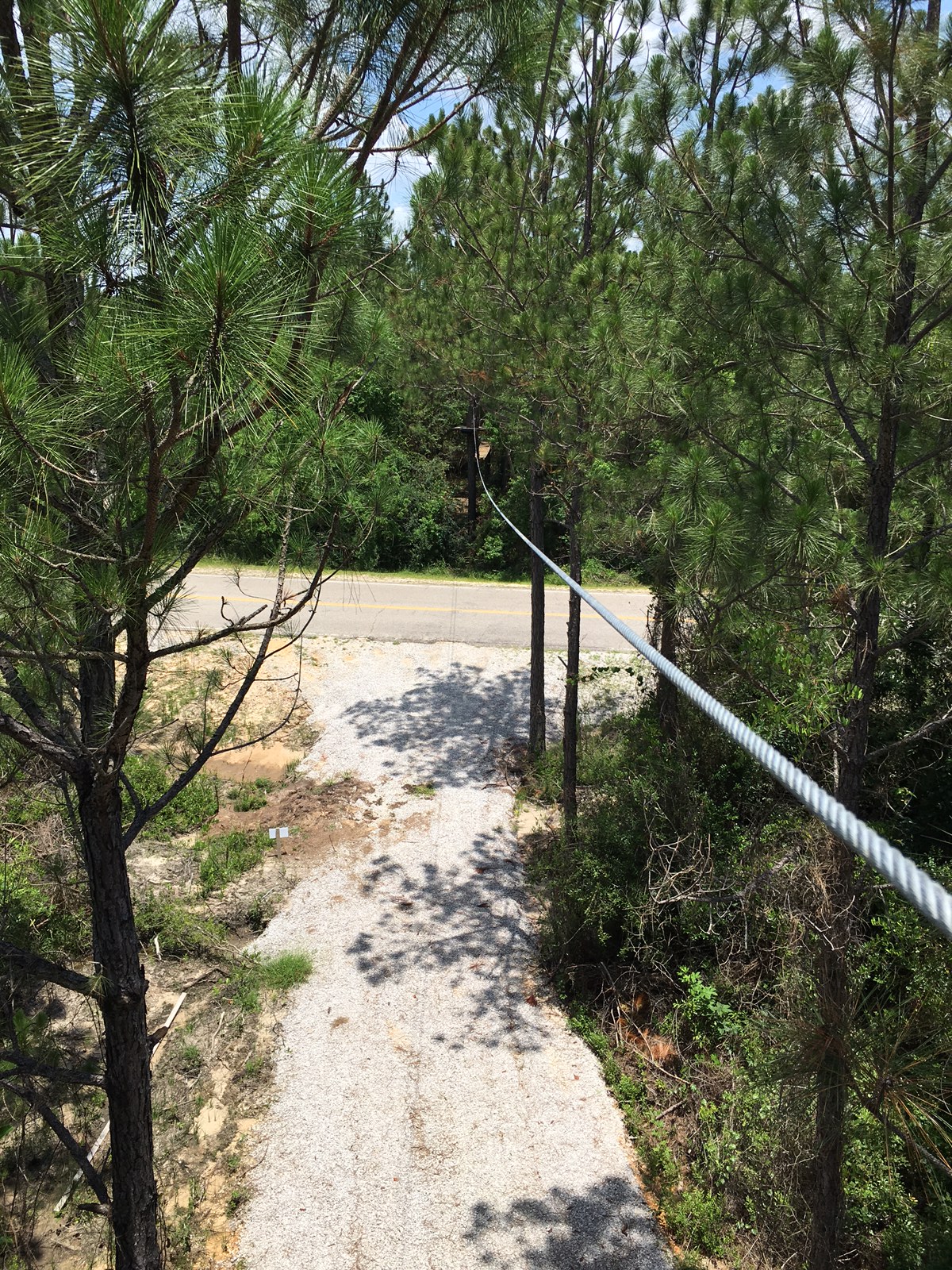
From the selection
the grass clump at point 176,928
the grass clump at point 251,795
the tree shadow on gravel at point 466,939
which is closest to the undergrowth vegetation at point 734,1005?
the tree shadow on gravel at point 466,939

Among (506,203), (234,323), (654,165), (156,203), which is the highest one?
(506,203)

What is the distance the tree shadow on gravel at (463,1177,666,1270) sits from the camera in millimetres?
4039

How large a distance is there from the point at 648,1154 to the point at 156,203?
513 centimetres

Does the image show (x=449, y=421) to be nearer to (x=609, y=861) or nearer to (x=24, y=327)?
(x=609, y=861)

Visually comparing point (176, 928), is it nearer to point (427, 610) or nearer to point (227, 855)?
point (227, 855)

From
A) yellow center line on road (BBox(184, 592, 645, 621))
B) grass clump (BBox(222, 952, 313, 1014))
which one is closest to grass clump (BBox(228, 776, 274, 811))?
grass clump (BBox(222, 952, 313, 1014))

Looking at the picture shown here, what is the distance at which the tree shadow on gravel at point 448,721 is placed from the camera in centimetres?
921

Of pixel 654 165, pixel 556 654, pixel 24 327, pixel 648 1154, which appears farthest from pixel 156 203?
pixel 556 654

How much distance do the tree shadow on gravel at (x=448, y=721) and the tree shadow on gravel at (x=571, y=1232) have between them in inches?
185

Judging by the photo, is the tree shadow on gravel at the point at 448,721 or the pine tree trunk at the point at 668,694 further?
the tree shadow on gravel at the point at 448,721

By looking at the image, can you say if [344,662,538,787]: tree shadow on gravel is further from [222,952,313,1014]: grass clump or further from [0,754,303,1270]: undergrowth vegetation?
[222,952,313,1014]: grass clump

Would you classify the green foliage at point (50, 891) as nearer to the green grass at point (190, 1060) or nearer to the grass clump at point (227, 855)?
the grass clump at point (227, 855)

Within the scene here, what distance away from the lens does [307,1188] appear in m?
4.39

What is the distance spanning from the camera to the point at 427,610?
→ 14352 millimetres
